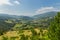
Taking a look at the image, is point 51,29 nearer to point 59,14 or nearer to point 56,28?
point 56,28

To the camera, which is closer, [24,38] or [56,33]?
[56,33]

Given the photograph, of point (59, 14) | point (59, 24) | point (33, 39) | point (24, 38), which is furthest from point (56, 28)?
point (24, 38)

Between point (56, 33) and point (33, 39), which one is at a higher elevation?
point (56, 33)

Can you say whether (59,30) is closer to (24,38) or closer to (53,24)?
(53,24)

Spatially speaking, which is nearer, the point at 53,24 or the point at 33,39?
the point at 53,24

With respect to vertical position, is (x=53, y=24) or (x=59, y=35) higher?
(x=53, y=24)

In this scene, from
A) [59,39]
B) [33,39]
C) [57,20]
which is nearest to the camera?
[59,39]

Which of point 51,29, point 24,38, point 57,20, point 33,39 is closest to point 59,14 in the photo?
point 57,20

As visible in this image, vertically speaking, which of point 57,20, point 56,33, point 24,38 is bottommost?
point 24,38

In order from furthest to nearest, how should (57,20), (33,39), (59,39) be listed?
(33,39) → (57,20) → (59,39)
